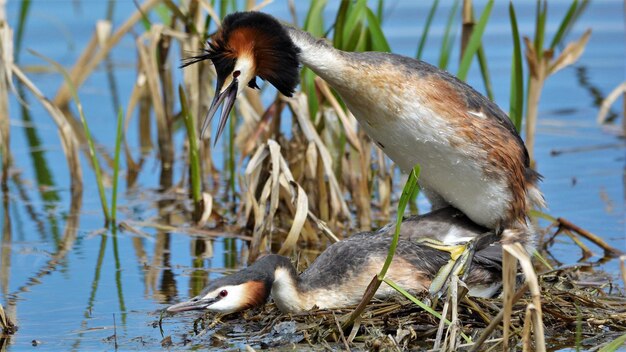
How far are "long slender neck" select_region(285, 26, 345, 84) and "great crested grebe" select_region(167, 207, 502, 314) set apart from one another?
3.12 ft

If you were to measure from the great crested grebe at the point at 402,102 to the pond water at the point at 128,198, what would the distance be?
3.87 feet

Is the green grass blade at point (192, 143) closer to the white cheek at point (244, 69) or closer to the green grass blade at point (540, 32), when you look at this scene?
the white cheek at point (244, 69)

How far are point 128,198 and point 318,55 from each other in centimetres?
326

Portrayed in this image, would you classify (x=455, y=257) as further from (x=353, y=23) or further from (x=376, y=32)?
(x=353, y=23)

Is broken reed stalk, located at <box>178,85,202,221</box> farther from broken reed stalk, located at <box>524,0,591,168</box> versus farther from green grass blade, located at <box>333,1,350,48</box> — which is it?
broken reed stalk, located at <box>524,0,591,168</box>

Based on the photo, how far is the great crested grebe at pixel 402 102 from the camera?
6.46 m

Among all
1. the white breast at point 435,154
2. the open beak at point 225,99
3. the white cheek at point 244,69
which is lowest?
the white breast at point 435,154

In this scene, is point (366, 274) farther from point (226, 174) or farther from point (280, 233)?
point (226, 174)

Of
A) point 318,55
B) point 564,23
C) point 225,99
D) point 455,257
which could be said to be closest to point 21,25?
point 564,23

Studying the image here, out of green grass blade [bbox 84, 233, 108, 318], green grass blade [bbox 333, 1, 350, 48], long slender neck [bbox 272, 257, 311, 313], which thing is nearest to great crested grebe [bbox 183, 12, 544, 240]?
long slender neck [bbox 272, 257, 311, 313]

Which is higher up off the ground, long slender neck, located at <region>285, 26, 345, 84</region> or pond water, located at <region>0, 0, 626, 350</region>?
long slender neck, located at <region>285, 26, 345, 84</region>

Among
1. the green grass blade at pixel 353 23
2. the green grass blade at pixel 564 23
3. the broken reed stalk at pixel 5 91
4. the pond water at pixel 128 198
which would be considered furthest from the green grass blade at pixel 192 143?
the green grass blade at pixel 564 23

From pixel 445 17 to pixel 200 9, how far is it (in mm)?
6037

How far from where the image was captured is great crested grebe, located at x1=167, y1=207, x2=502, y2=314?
6309 millimetres
